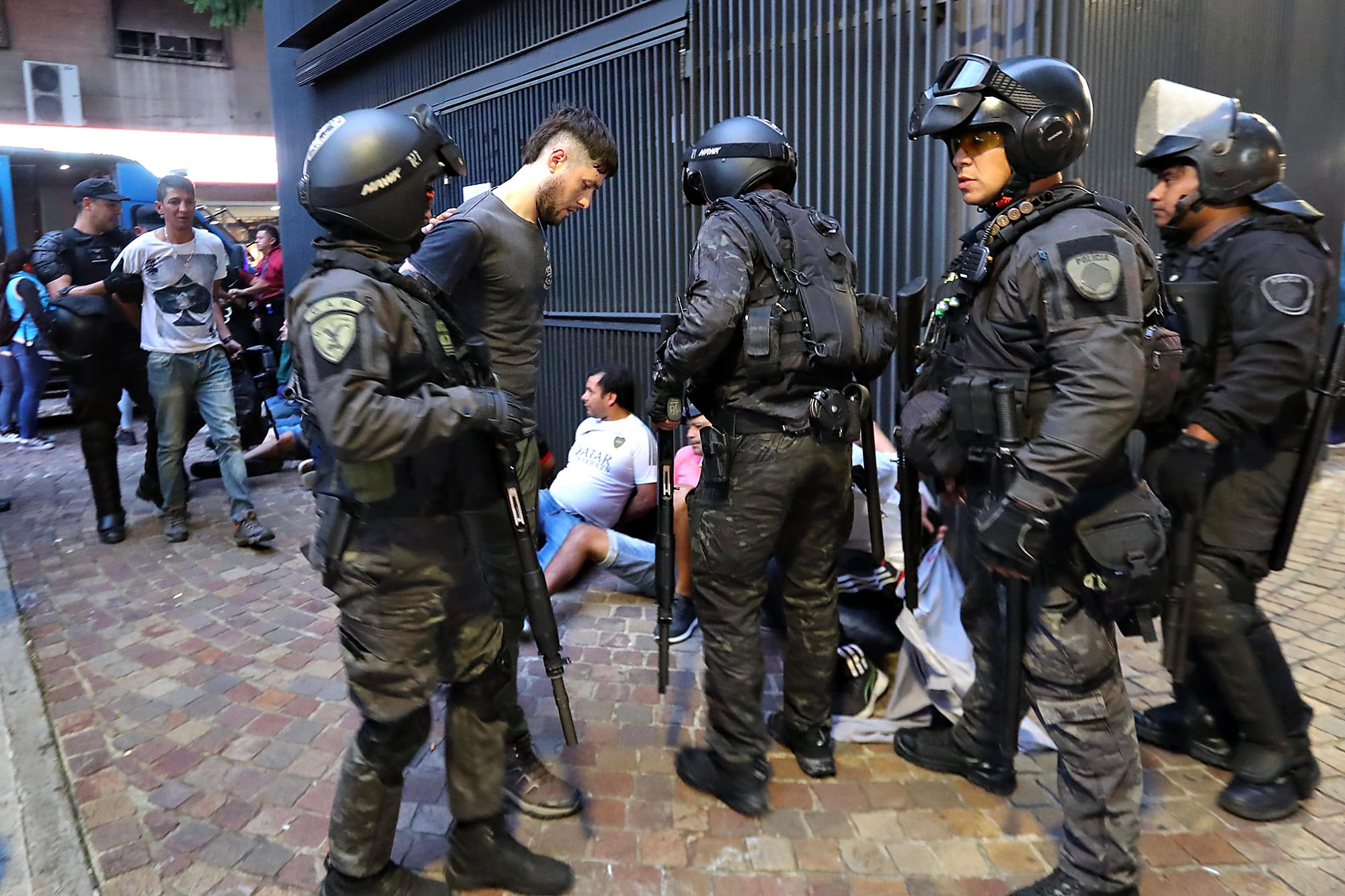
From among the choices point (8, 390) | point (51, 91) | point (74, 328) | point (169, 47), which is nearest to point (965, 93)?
point (74, 328)

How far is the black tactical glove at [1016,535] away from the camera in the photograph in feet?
6.77

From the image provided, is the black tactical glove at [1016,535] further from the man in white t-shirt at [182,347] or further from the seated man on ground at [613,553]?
the man in white t-shirt at [182,347]

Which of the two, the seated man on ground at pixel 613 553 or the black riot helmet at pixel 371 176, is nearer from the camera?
the black riot helmet at pixel 371 176

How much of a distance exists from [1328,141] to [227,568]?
8.16 metres

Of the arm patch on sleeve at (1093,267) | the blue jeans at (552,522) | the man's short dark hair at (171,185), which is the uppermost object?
the man's short dark hair at (171,185)

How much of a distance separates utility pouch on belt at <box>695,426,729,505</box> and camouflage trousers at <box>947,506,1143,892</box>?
970mm

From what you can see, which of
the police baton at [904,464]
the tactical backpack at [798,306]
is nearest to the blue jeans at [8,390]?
the tactical backpack at [798,306]

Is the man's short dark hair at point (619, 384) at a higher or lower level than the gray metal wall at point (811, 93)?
lower

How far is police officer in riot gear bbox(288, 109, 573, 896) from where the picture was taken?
1.93 m

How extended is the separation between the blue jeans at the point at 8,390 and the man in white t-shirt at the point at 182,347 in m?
5.39

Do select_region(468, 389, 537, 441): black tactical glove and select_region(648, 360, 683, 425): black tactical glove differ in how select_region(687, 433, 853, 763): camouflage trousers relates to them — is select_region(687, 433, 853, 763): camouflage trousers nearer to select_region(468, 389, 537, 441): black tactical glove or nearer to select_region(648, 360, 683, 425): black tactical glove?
select_region(648, 360, 683, 425): black tactical glove

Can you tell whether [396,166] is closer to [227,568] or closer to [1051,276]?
[1051,276]

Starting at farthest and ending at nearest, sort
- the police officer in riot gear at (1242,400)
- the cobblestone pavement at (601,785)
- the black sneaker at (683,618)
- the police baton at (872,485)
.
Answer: the black sneaker at (683,618) → the police baton at (872,485) → the police officer in riot gear at (1242,400) → the cobblestone pavement at (601,785)

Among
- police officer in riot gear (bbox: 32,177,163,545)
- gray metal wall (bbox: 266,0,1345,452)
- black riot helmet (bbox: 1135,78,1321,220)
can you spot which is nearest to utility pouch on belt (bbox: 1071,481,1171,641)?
black riot helmet (bbox: 1135,78,1321,220)
